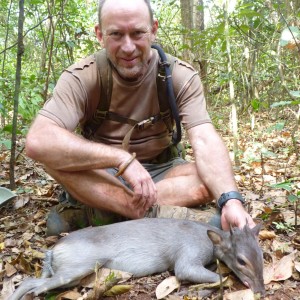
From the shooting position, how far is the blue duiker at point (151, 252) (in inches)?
117

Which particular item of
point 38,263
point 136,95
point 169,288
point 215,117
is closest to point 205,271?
point 169,288

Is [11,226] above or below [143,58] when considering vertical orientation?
below

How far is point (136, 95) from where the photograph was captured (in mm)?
4297

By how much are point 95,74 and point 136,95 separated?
46 cm

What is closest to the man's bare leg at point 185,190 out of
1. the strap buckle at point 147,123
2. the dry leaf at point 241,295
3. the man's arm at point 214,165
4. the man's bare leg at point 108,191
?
the man's bare leg at point 108,191

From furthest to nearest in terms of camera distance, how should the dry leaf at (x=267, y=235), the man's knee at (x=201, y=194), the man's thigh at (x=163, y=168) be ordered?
the man's thigh at (x=163, y=168)
the man's knee at (x=201, y=194)
the dry leaf at (x=267, y=235)

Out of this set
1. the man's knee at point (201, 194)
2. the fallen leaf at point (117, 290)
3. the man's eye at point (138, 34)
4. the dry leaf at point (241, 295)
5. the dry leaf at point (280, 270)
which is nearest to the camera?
the dry leaf at point (241, 295)

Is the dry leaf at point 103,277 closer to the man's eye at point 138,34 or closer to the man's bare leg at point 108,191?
the man's bare leg at point 108,191

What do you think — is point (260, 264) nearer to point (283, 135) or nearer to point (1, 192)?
point (1, 192)

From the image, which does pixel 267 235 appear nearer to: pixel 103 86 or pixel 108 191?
pixel 108 191

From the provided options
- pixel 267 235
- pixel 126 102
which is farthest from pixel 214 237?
pixel 126 102

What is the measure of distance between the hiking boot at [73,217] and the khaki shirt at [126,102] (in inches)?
29.2

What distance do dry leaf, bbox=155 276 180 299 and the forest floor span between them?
0.04 m

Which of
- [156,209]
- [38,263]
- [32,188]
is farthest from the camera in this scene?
[32,188]
